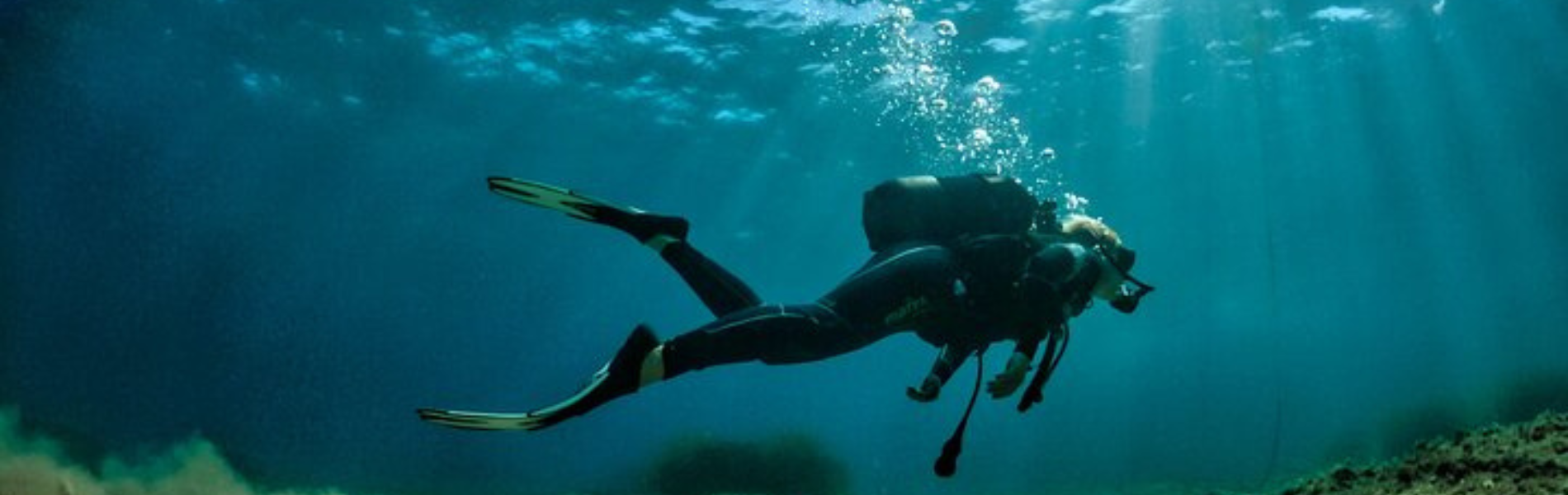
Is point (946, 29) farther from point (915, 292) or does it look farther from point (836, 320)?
point (836, 320)

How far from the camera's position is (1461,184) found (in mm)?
33562

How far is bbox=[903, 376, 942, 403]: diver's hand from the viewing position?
482 cm

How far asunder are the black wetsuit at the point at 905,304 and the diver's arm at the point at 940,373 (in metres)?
0.04

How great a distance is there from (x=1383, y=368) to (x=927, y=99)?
5777 inches

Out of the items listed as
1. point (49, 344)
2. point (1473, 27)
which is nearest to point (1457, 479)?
point (1473, 27)

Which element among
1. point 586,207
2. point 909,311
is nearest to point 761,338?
point 909,311

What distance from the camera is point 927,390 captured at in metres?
4.86

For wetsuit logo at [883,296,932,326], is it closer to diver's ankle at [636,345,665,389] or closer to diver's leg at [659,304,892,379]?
diver's leg at [659,304,892,379]

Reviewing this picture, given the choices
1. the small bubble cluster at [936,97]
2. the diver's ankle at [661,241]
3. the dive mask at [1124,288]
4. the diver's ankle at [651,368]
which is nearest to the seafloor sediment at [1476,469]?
the dive mask at [1124,288]

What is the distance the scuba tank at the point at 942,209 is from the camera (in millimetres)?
5203

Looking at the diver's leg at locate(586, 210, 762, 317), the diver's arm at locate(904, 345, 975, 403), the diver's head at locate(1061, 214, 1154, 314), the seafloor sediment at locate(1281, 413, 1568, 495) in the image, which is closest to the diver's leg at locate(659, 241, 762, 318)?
the diver's leg at locate(586, 210, 762, 317)

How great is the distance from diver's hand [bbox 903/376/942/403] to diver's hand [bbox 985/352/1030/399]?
30 cm

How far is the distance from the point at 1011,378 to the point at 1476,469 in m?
2.25

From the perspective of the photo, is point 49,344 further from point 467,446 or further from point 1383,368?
point 1383,368
